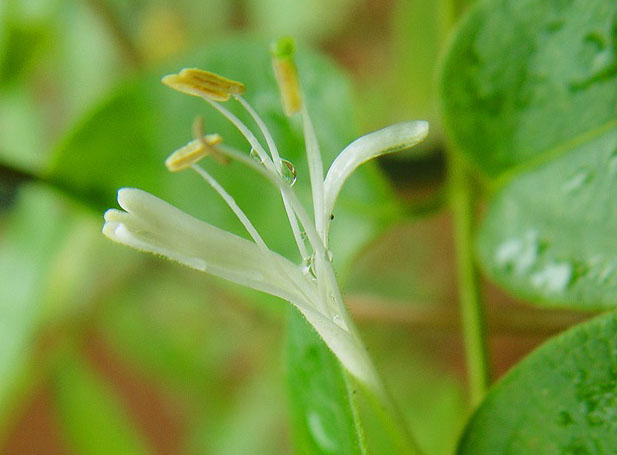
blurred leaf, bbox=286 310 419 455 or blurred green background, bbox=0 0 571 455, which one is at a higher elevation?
blurred green background, bbox=0 0 571 455

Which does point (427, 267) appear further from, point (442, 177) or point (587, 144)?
point (587, 144)

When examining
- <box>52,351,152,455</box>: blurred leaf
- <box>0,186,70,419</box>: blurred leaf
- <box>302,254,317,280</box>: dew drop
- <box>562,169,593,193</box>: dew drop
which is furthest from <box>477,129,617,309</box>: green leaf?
<box>52,351,152,455</box>: blurred leaf

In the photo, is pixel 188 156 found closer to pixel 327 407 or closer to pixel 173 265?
pixel 327 407

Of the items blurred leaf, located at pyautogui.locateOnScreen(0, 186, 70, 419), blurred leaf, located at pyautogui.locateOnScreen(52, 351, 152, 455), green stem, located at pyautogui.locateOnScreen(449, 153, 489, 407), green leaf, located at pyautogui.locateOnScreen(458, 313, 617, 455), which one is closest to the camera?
green leaf, located at pyautogui.locateOnScreen(458, 313, 617, 455)

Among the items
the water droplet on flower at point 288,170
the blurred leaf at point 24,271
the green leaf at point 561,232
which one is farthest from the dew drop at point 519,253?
the blurred leaf at point 24,271

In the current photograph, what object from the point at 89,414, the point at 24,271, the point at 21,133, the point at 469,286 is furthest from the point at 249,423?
the point at 469,286

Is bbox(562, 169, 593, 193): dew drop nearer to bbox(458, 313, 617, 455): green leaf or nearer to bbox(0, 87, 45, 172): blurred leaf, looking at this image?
bbox(458, 313, 617, 455): green leaf
